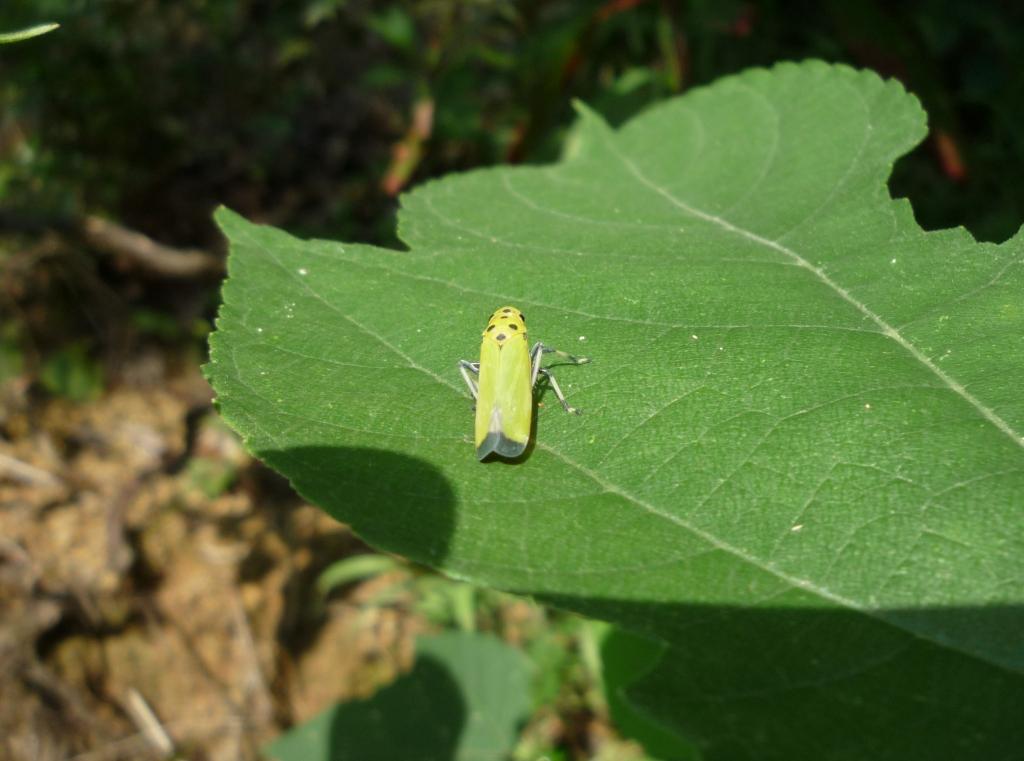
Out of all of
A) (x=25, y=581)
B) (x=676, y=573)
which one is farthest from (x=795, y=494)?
(x=25, y=581)

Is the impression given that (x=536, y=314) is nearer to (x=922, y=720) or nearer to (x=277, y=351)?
(x=277, y=351)

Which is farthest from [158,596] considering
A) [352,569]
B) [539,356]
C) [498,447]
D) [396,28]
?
[498,447]

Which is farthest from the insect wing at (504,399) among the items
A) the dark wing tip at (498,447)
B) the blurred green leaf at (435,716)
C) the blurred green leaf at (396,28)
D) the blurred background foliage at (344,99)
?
the blurred green leaf at (396,28)

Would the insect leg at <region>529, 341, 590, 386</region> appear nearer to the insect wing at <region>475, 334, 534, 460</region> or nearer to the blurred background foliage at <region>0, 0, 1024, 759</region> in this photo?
the insect wing at <region>475, 334, 534, 460</region>

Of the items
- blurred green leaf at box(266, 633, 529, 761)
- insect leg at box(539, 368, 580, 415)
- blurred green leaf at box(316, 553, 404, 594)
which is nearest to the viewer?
insect leg at box(539, 368, 580, 415)

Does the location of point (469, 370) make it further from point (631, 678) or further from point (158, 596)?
point (158, 596)

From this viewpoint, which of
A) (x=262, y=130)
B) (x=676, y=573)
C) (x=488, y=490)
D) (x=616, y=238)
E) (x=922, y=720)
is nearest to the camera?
(x=922, y=720)

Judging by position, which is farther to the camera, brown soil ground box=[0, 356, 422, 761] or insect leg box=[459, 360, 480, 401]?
brown soil ground box=[0, 356, 422, 761]

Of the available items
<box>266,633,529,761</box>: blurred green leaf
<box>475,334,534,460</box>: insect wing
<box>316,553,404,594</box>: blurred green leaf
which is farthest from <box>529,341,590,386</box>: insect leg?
<box>316,553,404,594</box>: blurred green leaf
